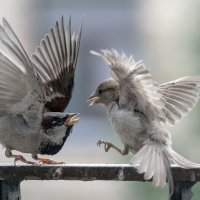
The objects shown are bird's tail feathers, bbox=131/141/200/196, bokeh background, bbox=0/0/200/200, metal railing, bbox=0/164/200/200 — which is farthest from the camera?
bokeh background, bbox=0/0/200/200

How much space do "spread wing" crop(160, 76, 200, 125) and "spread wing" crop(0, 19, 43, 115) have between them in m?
0.63

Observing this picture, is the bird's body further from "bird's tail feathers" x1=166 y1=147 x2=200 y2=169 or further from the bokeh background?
the bokeh background

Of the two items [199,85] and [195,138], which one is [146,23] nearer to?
[195,138]

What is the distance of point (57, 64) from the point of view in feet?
12.0

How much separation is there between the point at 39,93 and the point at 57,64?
0.29 m

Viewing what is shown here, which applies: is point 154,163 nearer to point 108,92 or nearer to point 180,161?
point 180,161

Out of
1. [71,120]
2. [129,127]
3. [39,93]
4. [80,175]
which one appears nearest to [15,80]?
[39,93]

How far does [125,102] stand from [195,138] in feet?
7.74

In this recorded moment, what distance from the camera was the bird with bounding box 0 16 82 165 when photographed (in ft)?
11.0

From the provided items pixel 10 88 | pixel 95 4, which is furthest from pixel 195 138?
pixel 95 4

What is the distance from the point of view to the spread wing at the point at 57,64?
3.46 meters

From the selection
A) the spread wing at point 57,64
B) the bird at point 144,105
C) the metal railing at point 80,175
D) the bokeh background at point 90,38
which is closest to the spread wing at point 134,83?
the bird at point 144,105

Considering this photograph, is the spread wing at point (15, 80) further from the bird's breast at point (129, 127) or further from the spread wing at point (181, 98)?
the spread wing at point (181, 98)

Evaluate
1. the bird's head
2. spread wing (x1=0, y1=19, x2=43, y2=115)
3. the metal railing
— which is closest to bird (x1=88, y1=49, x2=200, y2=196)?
the bird's head
